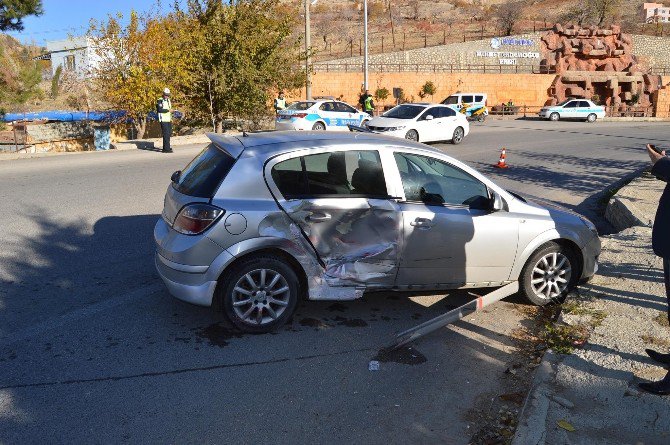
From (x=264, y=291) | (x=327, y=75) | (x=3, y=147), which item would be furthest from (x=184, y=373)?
(x=327, y=75)

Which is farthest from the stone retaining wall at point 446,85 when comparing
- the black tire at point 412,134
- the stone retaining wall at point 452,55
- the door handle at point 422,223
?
the door handle at point 422,223

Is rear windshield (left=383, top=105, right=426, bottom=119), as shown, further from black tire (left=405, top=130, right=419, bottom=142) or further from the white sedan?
black tire (left=405, top=130, right=419, bottom=142)

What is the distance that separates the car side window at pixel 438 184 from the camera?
5.39 m

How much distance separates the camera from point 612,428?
12.3ft

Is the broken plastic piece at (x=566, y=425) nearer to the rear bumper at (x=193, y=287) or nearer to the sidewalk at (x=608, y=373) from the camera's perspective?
the sidewalk at (x=608, y=373)

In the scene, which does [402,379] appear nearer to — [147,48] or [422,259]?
[422,259]

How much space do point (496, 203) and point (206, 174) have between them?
2.63 metres

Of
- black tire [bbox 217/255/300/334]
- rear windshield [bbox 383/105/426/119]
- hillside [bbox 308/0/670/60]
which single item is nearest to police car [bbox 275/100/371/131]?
rear windshield [bbox 383/105/426/119]

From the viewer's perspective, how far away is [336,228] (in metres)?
5.09

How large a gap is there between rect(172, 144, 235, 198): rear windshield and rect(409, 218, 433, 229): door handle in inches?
64.5

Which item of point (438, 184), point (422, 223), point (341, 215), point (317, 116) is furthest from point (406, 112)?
point (341, 215)

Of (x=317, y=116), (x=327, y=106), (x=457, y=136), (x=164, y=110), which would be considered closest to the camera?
(x=164, y=110)

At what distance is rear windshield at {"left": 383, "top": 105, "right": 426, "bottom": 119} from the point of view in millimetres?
20625

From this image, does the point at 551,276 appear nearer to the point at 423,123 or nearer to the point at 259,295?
the point at 259,295
